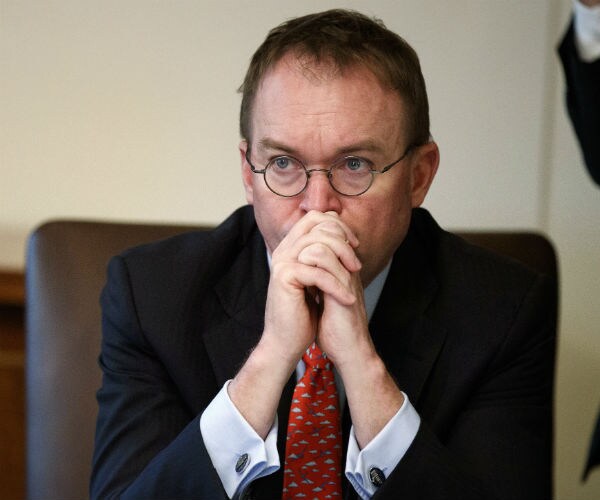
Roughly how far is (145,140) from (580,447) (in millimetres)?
1535

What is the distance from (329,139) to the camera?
5.11 feet

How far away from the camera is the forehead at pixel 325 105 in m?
1.56

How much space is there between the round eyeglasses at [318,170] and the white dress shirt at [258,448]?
36 centimetres

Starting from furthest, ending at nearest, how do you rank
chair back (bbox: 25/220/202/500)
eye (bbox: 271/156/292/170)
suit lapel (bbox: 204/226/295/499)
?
chair back (bbox: 25/220/202/500) < suit lapel (bbox: 204/226/295/499) < eye (bbox: 271/156/292/170)

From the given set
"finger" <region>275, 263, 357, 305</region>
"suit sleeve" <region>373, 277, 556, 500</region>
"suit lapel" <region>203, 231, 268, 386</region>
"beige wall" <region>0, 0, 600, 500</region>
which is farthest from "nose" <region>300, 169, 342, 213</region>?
"beige wall" <region>0, 0, 600, 500</region>

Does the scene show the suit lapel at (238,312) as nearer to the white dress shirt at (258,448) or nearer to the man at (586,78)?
the white dress shirt at (258,448)

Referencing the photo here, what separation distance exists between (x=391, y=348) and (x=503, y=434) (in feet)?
0.83

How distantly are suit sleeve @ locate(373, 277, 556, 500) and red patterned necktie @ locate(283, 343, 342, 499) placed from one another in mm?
165

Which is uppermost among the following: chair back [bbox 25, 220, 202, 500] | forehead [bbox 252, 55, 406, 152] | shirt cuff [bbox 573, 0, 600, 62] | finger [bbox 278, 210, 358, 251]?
shirt cuff [bbox 573, 0, 600, 62]

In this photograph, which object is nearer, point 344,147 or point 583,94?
point 583,94

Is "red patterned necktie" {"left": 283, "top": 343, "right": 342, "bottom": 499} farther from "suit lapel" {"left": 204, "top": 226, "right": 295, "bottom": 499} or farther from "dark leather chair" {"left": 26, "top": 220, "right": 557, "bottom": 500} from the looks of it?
"dark leather chair" {"left": 26, "top": 220, "right": 557, "bottom": 500}

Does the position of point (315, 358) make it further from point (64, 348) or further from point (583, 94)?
point (583, 94)

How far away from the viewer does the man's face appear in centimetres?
156

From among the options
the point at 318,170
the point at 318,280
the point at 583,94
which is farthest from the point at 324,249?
the point at 583,94
